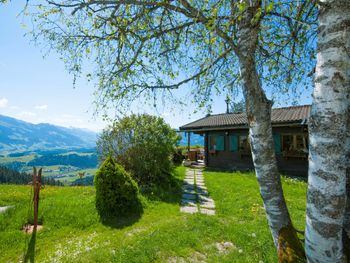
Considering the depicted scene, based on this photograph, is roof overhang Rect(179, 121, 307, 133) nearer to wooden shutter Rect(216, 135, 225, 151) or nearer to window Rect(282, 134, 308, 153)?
wooden shutter Rect(216, 135, 225, 151)

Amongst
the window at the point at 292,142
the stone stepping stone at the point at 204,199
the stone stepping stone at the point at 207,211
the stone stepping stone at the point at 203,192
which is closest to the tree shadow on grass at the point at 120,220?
the stone stepping stone at the point at 207,211

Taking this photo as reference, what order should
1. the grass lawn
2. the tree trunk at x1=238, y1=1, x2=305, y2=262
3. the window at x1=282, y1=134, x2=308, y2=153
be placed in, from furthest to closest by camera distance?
the window at x1=282, y1=134, x2=308, y2=153 → the grass lawn → the tree trunk at x1=238, y1=1, x2=305, y2=262

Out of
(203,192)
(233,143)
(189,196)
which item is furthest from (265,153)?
(233,143)

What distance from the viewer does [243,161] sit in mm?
15578

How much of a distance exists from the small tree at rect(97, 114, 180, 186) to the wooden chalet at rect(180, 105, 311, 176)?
629cm

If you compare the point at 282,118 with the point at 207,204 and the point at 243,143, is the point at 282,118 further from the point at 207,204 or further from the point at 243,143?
the point at 207,204

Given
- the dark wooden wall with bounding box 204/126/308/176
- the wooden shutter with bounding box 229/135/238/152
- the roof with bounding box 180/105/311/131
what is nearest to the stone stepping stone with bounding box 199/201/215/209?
the roof with bounding box 180/105/311/131

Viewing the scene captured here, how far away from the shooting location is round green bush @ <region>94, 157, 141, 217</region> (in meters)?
6.00

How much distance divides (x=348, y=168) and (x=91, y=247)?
4.38 metres

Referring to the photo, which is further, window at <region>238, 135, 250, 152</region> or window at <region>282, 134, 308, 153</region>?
window at <region>238, 135, 250, 152</region>

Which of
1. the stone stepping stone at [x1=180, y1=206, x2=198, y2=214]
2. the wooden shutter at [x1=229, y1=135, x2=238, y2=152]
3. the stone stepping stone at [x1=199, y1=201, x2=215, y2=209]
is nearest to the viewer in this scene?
the stone stepping stone at [x1=180, y1=206, x2=198, y2=214]

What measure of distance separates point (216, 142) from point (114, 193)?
479 inches

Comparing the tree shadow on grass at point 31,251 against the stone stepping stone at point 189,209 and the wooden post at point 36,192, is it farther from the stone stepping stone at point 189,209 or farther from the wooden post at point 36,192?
the stone stepping stone at point 189,209

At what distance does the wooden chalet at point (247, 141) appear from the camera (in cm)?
1303
